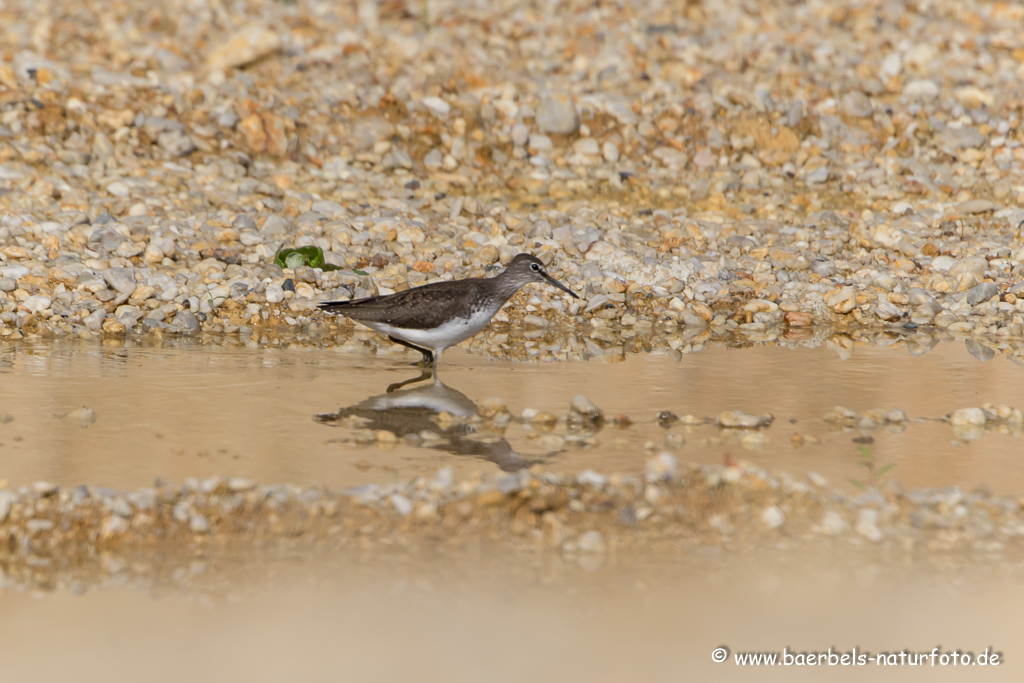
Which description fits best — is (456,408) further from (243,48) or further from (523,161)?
(243,48)

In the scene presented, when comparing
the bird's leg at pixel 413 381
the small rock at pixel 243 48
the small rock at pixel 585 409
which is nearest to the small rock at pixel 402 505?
the small rock at pixel 585 409

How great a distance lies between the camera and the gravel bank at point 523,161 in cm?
1071

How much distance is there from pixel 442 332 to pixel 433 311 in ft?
0.59

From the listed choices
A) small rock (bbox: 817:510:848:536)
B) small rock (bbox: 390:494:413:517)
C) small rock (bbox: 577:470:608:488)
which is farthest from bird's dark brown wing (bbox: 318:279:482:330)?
small rock (bbox: 817:510:848:536)

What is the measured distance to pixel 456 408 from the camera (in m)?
7.78

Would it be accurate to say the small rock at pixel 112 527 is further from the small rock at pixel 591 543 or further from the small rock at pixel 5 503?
the small rock at pixel 591 543

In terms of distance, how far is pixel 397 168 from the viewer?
13.7 meters

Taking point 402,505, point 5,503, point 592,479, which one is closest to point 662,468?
point 592,479

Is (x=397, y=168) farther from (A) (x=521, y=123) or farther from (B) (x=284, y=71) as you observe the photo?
(B) (x=284, y=71)

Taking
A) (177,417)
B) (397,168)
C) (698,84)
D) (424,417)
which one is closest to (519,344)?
(424,417)

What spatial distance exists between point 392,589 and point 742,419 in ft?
10.7

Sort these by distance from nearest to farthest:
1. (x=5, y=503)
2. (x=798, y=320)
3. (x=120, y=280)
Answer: (x=5, y=503) < (x=120, y=280) < (x=798, y=320)

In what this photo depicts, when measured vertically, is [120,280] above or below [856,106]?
below

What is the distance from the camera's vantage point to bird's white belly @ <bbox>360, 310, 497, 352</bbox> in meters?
8.61
